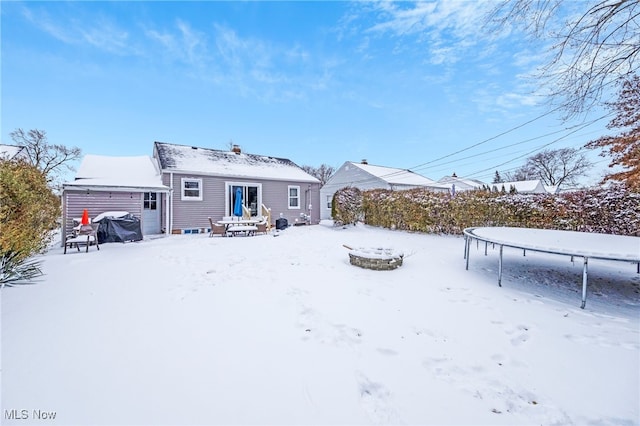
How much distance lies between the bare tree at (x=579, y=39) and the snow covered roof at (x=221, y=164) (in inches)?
448

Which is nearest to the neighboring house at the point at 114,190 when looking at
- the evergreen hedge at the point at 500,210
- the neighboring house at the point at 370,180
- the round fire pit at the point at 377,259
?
the round fire pit at the point at 377,259

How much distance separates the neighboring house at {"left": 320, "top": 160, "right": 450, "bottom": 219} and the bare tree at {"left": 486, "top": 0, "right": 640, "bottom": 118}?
15304 mm

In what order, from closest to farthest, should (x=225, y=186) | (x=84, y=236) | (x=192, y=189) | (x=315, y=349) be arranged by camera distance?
(x=315, y=349) < (x=84, y=236) < (x=192, y=189) < (x=225, y=186)

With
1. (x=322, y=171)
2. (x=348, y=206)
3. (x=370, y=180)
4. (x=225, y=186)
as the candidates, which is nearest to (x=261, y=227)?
(x=225, y=186)

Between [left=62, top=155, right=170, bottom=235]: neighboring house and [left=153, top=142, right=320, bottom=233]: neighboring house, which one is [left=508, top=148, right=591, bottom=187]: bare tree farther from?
[left=62, top=155, right=170, bottom=235]: neighboring house

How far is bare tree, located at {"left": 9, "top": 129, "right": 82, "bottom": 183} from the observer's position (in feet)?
69.9

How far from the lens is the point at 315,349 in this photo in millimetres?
2807

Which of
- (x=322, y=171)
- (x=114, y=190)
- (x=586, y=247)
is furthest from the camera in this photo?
(x=322, y=171)

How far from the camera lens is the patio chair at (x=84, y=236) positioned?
291 inches

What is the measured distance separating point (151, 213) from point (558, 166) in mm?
48422

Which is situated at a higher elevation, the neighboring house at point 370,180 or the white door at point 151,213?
the neighboring house at point 370,180

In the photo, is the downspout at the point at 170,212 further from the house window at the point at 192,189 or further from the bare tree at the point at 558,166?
the bare tree at the point at 558,166

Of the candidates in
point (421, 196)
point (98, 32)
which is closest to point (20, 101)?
point (98, 32)

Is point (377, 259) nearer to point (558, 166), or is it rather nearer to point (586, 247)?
point (586, 247)
